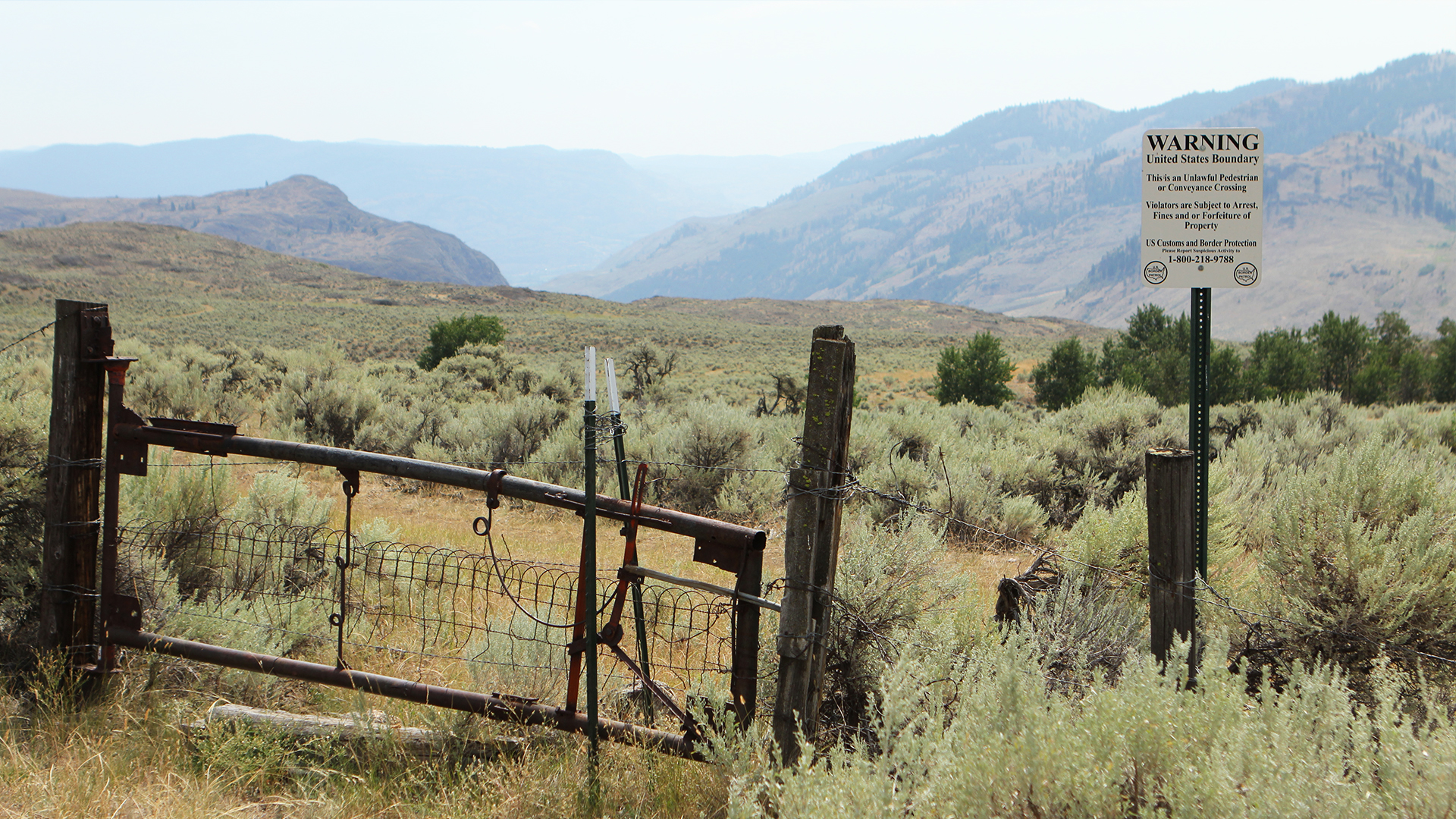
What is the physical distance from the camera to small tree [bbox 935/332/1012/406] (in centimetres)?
2962

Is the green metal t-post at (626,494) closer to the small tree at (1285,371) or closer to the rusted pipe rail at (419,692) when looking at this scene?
the rusted pipe rail at (419,692)

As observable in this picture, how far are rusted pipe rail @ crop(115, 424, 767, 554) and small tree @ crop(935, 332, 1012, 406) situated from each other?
27303 mm

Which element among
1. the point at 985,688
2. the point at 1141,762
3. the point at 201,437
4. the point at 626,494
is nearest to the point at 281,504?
the point at 201,437

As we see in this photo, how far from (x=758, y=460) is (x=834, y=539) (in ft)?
24.3

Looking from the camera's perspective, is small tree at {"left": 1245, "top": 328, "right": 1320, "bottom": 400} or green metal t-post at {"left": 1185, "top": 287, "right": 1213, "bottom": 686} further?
small tree at {"left": 1245, "top": 328, "right": 1320, "bottom": 400}

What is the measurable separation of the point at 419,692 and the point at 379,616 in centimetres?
174

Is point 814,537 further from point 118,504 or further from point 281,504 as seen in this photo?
point 281,504

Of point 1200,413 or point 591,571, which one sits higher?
point 1200,413

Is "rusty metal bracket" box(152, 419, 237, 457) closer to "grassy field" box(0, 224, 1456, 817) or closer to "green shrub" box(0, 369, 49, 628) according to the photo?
"green shrub" box(0, 369, 49, 628)

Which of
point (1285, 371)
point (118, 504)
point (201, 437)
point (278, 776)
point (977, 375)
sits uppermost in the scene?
point (1285, 371)

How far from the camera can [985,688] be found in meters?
2.64

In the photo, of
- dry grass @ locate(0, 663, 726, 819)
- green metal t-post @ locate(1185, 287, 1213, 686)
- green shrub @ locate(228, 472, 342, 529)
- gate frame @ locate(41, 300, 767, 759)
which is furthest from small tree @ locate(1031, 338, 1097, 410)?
dry grass @ locate(0, 663, 726, 819)

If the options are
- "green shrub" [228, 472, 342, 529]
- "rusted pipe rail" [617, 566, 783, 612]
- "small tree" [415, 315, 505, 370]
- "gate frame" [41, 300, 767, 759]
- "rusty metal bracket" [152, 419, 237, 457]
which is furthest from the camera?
"small tree" [415, 315, 505, 370]

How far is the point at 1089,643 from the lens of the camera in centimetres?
425
